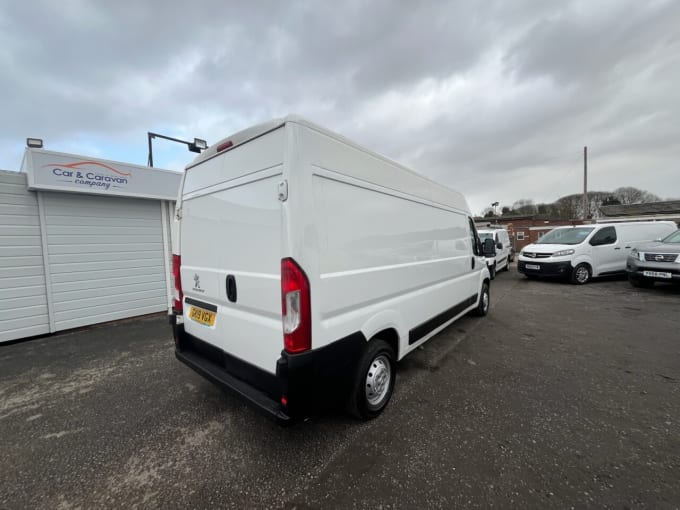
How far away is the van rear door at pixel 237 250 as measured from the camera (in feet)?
6.27

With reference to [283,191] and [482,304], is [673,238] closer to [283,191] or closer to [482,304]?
[482,304]

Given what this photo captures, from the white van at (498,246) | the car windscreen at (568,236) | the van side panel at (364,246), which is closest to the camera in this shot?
the van side panel at (364,246)

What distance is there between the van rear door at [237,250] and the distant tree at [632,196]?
53607 millimetres

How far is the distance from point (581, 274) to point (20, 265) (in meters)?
14.1

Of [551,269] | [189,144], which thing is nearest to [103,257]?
[189,144]

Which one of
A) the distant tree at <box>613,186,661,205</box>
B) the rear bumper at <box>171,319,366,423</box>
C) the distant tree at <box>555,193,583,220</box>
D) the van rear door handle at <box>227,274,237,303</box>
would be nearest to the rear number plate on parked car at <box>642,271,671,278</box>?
the rear bumper at <box>171,319,366,423</box>

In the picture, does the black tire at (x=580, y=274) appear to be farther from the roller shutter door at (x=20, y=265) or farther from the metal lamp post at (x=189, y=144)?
the roller shutter door at (x=20, y=265)

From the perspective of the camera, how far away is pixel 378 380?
2.51 meters

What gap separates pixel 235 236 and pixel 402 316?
5.85 feet

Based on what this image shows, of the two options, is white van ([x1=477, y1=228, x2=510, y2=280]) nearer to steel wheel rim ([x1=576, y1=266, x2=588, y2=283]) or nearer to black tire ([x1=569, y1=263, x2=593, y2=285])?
black tire ([x1=569, y1=263, x2=593, y2=285])

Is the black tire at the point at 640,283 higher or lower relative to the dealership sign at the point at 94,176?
lower

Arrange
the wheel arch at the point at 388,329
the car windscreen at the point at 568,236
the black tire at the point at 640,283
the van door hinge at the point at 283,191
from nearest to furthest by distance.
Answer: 1. the van door hinge at the point at 283,191
2. the wheel arch at the point at 388,329
3. the black tire at the point at 640,283
4. the car windscreen at the point at 568,236

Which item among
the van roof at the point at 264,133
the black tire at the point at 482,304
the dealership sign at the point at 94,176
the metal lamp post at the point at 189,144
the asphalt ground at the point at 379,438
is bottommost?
the asphalt ground at the point at 379,438

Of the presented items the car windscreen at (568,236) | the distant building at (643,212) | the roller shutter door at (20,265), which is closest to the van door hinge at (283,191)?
the roller shutter door at (20,265)
